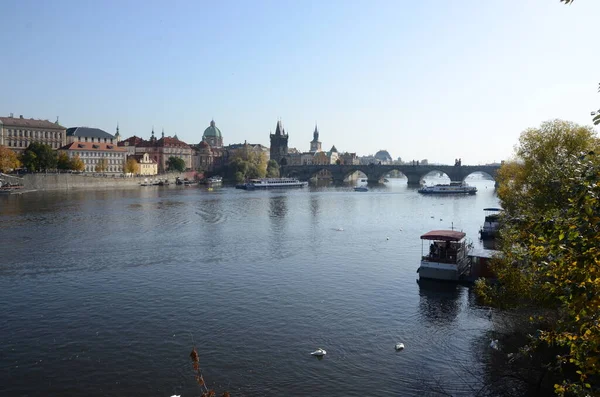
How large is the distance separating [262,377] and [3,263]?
76.3 ft

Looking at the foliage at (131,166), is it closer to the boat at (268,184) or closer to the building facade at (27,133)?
the building facade at (27,133)

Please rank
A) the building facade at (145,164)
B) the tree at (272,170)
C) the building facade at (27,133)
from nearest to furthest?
the building facade at (27,133)
the building facade at (145,164)
the tree at (272,170)

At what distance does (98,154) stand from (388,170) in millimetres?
86268

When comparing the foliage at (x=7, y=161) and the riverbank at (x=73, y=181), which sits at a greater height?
the foliage at (x=7, y=161)

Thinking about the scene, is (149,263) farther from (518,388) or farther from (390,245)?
(518,388)

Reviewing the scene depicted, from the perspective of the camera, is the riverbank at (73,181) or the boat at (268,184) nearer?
the riverbank at (73,181)

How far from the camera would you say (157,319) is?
71.9ft

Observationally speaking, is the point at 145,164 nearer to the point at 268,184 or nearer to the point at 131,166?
the point at 131,166

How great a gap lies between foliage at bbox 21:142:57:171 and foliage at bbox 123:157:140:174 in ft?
87.9

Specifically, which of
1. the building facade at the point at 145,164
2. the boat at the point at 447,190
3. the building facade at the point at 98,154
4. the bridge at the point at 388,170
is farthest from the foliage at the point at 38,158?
the bridge at the point at 388,170

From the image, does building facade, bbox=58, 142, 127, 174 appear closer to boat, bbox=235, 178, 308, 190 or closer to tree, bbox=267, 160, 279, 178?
boat, bbox=235, 178, 308, 190

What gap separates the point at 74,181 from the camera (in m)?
106

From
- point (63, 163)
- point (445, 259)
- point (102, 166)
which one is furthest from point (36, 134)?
point (445, 259)

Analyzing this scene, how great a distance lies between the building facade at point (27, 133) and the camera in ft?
391
